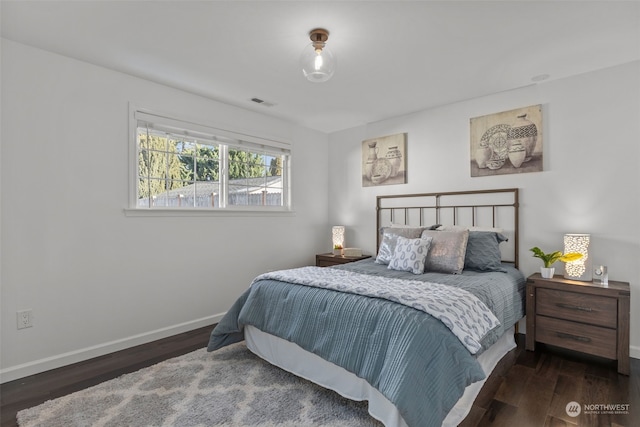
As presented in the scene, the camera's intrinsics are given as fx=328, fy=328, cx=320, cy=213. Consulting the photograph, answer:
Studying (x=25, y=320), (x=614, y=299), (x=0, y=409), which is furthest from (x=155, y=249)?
(x=614, y=299)

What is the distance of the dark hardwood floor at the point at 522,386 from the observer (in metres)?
1.85

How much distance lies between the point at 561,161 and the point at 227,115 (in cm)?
334

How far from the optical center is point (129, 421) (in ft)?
5.94

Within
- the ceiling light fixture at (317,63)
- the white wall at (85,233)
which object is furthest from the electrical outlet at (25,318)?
the ceiling light fixture at (317,63)

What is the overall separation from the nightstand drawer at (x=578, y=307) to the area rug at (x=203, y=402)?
1.79 metres

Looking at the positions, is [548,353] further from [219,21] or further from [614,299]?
[219,21]

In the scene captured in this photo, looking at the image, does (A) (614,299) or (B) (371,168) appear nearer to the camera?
(A) (614,299)

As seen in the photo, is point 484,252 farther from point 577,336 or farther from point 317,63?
point 317,63

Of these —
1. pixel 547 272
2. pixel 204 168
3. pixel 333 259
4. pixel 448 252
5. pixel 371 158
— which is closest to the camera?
pixel 547 272

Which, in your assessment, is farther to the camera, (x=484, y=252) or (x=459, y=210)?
(x=459, y=210)

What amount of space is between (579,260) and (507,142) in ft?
4.15

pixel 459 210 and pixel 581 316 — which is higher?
pixel 459 210

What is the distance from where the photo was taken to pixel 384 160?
4.23 metres

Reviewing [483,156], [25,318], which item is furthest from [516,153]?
[25,318]
